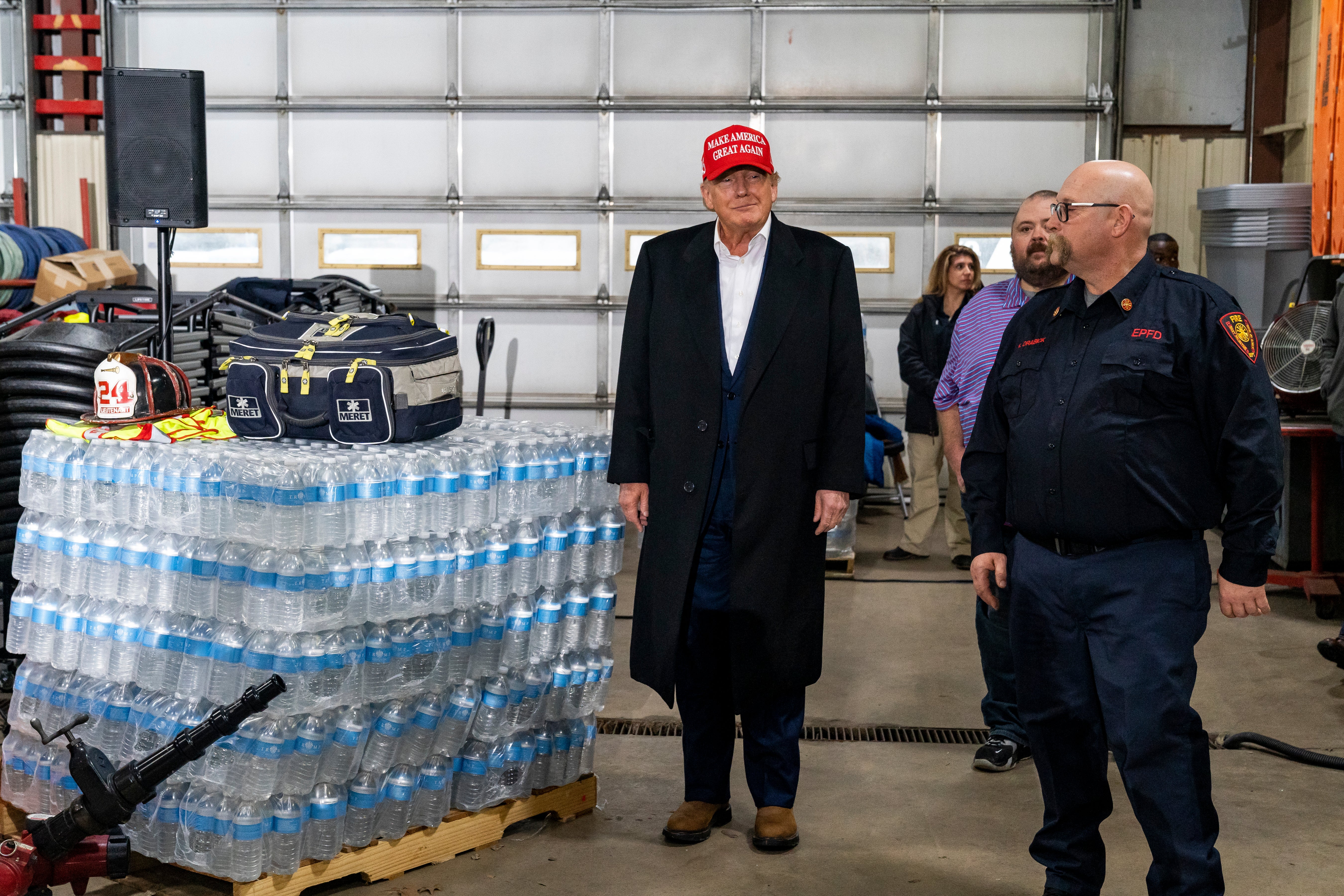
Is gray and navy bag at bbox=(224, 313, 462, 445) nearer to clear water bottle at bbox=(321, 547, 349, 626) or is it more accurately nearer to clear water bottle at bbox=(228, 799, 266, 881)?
clear water bottle at bbox=(321, 547, 349, 626)

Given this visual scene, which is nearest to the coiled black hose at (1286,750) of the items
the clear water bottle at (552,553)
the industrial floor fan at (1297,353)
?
the clear water bottle at (552,553)

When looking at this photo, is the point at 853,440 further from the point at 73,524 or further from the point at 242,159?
the point at 242,159

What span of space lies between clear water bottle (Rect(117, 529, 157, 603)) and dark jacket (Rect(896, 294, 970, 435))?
5317 mm

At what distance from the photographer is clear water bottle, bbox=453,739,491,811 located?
11.8 feet

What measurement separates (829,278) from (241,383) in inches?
66.1

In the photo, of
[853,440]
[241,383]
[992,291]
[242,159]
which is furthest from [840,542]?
[242,159]

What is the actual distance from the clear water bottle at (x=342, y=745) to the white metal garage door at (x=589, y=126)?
820cm

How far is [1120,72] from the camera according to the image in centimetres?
1081

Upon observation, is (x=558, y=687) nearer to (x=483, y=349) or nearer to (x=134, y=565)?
(x=134, y=565)

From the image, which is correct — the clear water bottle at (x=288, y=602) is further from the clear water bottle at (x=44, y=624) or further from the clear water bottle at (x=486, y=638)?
the clear water bottle at (x=44, y=624)

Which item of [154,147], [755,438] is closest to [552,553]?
[755,438]

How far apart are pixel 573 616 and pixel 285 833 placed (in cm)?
103

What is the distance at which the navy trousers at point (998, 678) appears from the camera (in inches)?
169

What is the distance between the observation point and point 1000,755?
14.4 ft
